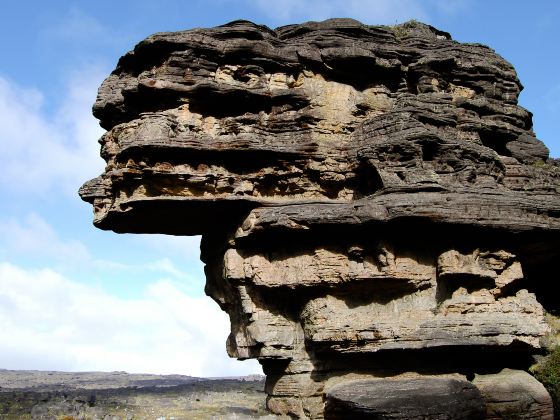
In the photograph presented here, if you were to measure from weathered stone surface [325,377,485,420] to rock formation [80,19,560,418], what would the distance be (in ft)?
0.18

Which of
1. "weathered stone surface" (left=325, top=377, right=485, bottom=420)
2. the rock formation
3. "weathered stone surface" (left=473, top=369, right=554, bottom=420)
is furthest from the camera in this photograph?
the rock formation

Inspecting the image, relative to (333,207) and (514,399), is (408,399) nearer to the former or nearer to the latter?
(514,399)

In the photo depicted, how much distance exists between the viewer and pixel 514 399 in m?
14.4

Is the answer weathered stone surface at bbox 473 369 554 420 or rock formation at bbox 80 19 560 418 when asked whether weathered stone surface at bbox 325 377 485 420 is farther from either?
weathered stone surface at bbox 473 369 554 420

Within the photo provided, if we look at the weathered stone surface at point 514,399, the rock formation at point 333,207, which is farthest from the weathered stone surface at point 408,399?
the weathered stone surface at point 514,399

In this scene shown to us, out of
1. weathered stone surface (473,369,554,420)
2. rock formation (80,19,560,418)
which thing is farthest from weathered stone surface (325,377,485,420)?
weathered stone surface (473,369,554,420)

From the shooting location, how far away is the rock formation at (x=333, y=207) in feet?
48.5

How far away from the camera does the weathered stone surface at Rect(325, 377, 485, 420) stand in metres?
13.1

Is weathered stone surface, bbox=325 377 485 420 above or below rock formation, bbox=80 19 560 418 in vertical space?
below

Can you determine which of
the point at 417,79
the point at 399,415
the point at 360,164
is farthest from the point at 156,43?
the point at 399,415

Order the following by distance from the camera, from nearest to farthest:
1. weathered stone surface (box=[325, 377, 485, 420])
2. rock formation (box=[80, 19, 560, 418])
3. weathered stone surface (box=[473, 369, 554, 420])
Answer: weathered stone surface (box=[325, 377, 485, 420]) → weathered stone surface (box=[473, 369, 554, 420]) → rock formation (box=[80, 19, 560, 418])

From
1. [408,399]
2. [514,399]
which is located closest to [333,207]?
[408,399]

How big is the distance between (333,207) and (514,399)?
6.64 m

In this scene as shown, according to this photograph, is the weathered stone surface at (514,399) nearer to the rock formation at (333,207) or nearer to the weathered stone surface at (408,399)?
the rock formation at (333,207)
